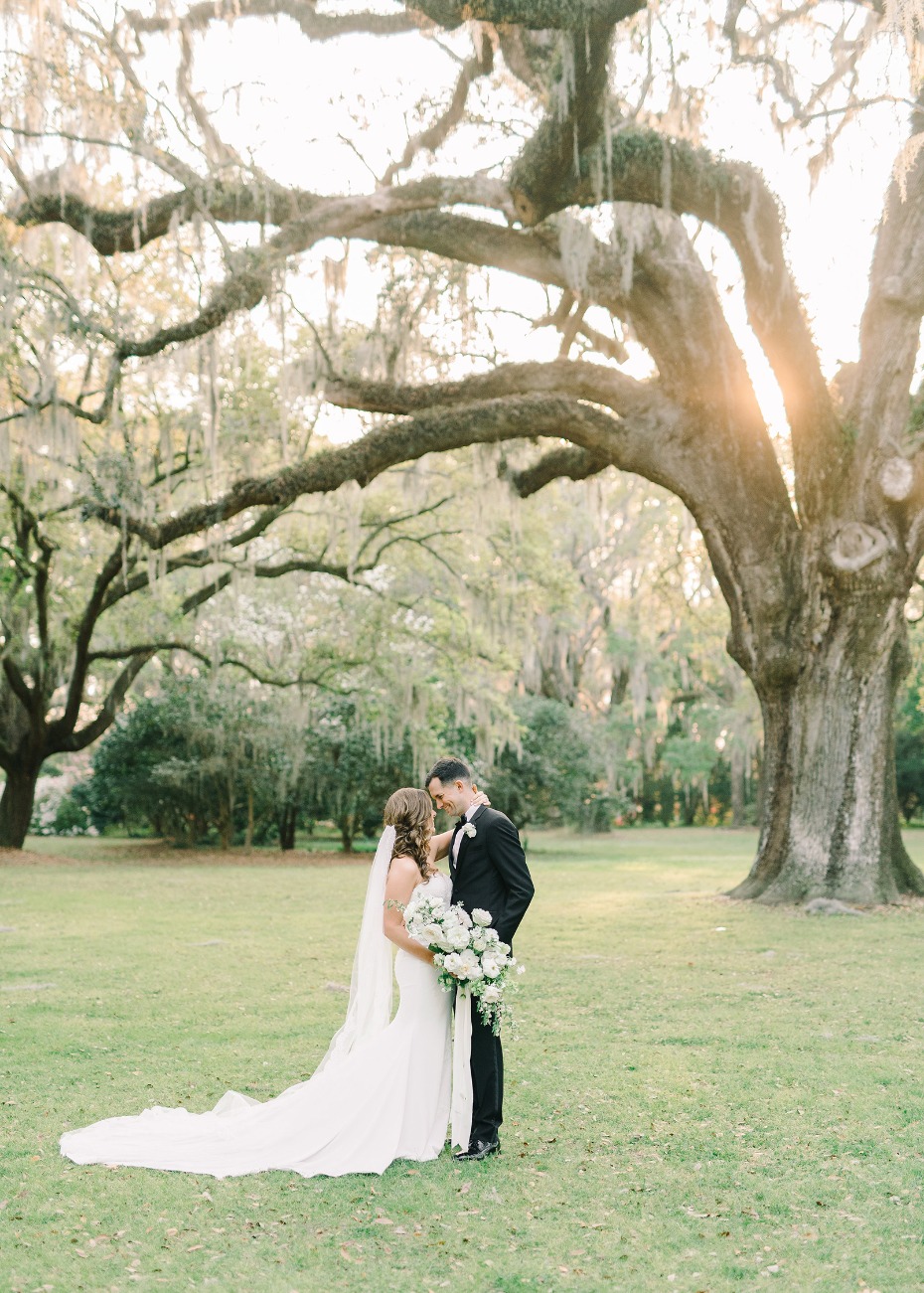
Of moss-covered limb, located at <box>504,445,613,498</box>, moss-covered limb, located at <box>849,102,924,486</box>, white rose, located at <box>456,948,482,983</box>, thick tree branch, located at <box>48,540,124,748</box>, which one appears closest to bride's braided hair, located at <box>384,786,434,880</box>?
white rose, located at <box>456,948,482,983</box>

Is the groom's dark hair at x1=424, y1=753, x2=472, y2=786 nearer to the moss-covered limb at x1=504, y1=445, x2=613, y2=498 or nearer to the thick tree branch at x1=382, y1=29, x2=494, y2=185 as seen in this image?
the thick tree branch at x1=382, y1=29, x2=494, y2=185

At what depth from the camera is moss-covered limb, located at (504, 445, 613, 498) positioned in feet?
44.6

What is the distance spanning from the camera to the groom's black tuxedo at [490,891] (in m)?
4.82

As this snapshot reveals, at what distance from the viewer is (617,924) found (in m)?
12.0

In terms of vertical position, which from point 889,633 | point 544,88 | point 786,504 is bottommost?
point 889,633

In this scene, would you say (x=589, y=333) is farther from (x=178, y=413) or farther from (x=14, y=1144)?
(x=14, y=1144)

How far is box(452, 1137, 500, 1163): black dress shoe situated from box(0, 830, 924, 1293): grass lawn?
0.06 metres

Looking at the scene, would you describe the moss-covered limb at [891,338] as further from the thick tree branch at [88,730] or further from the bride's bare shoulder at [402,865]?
the thick tree branch at [88,730]

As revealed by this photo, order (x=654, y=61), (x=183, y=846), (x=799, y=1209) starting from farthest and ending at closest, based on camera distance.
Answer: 1. (x=183, y=846)
2. (x=654, y=61)
3. (x=799, y=1209)

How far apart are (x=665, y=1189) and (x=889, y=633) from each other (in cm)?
896

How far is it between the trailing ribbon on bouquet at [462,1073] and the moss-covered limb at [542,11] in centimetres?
654

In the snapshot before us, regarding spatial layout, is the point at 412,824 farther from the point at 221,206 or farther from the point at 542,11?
the point at 221,206

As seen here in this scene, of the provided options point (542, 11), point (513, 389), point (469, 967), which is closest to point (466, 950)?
point (469, 967)

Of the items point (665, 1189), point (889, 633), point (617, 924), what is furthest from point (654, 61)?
point (665, 1189)
